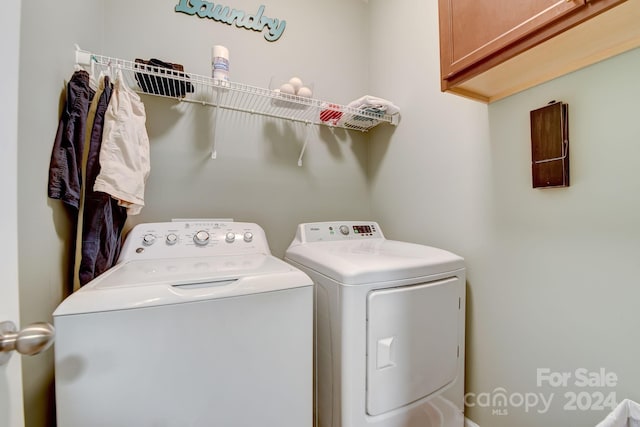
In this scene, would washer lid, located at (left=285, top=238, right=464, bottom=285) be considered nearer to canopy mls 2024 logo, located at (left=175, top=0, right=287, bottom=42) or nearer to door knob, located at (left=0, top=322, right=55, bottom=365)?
door knob, located at (left=0, top=322, right=55, bottom=365)

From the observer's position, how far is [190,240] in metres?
1.30

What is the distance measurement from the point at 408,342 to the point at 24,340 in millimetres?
1088

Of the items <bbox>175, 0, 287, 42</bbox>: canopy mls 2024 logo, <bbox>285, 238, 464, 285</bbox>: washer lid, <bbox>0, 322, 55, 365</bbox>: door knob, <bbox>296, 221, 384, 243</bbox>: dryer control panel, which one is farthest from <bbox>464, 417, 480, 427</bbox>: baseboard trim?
<bbox>175, 0, 287, 42</bbox>: canopy mls 2024 logo

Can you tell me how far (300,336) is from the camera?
933 millimetres

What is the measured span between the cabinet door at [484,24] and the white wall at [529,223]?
1.11 feet

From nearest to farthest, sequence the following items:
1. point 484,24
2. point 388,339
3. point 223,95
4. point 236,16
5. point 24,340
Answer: point 24,340
point 484,24
point 388,339
point 223,95
point 236,16

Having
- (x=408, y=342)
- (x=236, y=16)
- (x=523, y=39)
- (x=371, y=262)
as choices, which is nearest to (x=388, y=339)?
(x=408, y=342)

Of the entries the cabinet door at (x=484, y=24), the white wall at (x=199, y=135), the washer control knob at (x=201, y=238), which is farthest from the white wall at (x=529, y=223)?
the washer control knob at (x=201, y=238)

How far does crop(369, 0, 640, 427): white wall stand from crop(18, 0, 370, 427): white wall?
52 cm

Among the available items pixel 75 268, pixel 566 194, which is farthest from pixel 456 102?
pixel 75 268

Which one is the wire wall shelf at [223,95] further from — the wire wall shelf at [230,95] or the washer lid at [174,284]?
the washer lid at [174,284]

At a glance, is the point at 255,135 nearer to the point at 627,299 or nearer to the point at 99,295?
the point at 99,295

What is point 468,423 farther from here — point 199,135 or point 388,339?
point 199,135

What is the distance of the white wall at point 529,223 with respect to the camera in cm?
85
